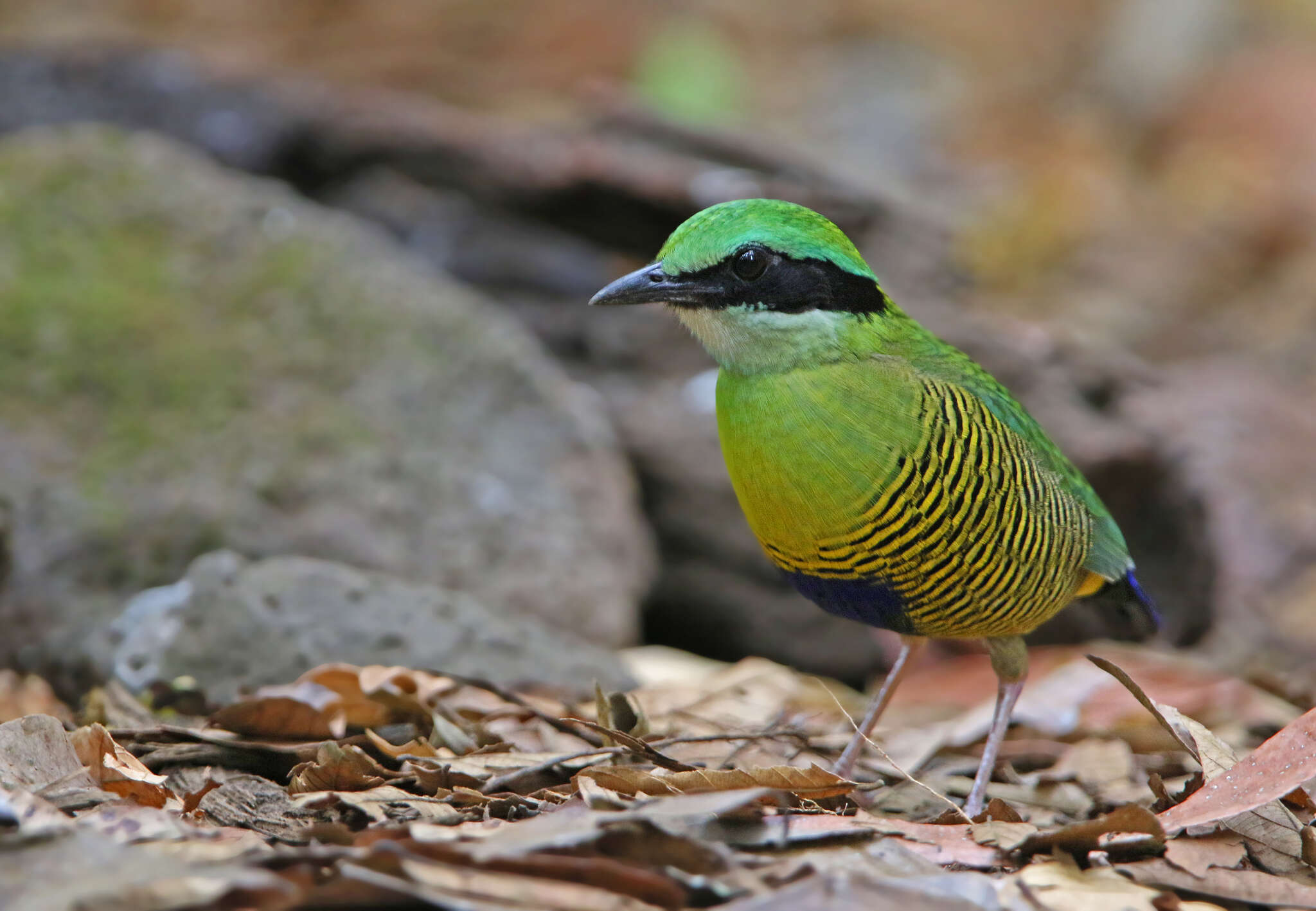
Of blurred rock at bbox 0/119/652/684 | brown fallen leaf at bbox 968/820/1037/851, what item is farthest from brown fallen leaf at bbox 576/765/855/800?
blurred rock at bbox 0/119/652/684

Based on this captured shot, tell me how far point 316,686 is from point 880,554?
1.78 meters

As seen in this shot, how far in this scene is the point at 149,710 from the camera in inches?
168

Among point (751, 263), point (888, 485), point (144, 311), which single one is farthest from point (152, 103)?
point (888, 485)

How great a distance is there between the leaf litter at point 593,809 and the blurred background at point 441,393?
1.80ft

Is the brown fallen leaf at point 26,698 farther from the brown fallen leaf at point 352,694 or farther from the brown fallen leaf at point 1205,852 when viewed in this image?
the brown fallen leaf at point 1205,852

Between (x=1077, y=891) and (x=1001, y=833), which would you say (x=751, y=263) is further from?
(x=1077, y=891)

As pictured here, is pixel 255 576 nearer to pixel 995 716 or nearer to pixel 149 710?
pixel 149 710

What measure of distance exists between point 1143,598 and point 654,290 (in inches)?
87.6

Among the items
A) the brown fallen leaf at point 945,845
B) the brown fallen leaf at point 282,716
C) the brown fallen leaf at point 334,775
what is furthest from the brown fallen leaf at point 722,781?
the brown fallen leaf at point 282,716

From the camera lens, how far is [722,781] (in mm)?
3162

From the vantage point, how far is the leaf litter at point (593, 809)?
8.02 ft

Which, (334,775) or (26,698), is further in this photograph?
(26,698)

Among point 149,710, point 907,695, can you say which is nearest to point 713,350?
point 149,710

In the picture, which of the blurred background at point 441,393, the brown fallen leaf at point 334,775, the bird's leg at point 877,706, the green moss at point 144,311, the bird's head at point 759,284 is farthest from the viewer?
the green moss at point 144,311
